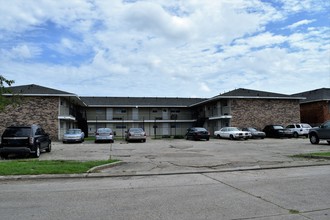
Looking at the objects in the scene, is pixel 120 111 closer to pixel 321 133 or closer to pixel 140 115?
pixel 140 115

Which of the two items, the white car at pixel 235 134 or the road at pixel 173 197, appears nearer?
the road at pixel 173 197

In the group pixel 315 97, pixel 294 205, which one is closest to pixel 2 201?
pixel 294 205

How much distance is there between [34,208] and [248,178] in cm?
585

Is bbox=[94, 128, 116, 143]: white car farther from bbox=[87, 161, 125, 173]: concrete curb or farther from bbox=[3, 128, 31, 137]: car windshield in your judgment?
bbox=[87, 161, 125, 173]: concrete curb

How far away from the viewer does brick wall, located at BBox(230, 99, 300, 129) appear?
38875 mm

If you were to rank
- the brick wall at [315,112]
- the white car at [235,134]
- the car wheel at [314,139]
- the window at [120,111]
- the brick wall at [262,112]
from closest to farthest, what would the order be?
the car wheel at [314,139] < the white car at [235,134] < the brick wall at [262,112] < the brick wall at [315,112] < the window at [120,111]

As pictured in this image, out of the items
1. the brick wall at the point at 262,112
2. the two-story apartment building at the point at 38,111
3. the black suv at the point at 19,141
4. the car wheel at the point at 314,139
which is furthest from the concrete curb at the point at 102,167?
the brick wall at the point at 262,112

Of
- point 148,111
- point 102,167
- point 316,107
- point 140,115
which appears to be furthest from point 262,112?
point 102,167

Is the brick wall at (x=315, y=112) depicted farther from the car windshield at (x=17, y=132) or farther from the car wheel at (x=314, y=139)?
the car windshield at (x=17, y=132)

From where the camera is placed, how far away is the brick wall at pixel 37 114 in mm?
32562

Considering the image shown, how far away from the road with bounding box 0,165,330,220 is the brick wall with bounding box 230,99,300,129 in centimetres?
2913

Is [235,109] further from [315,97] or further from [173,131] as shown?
[173,131]

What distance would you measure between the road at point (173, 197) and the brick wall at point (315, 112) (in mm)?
35790

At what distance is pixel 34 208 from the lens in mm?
6137
